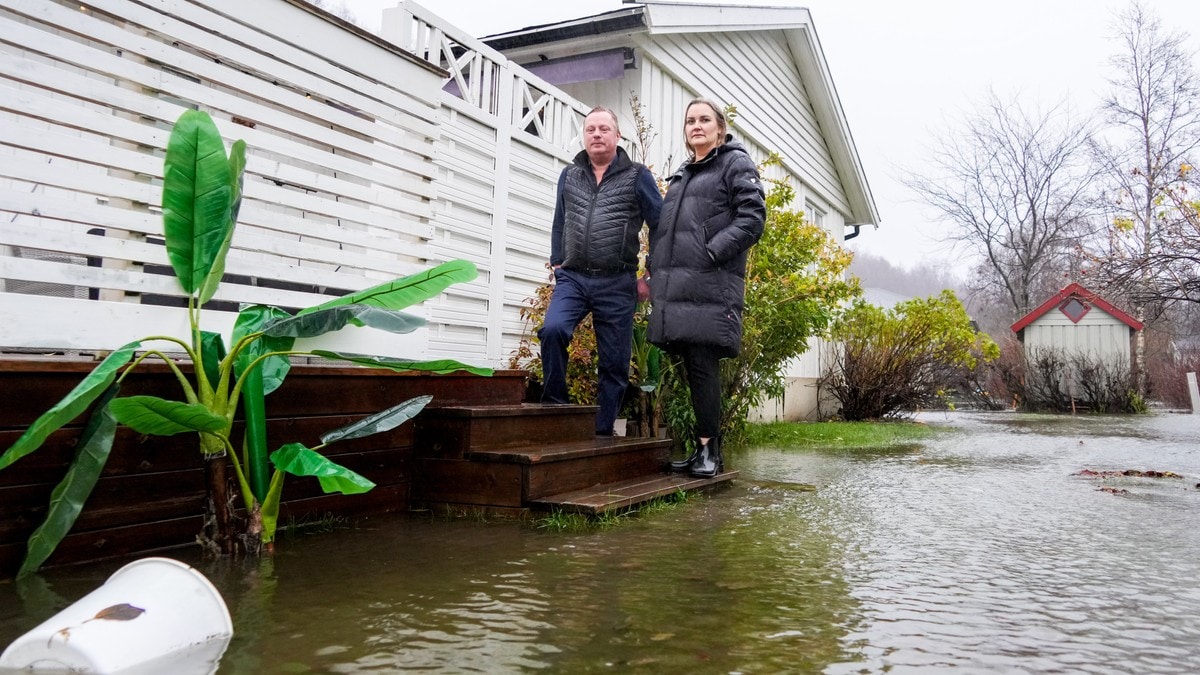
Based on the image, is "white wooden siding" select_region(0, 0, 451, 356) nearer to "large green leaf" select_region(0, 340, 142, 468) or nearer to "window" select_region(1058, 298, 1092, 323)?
"large green leaf" select_region(0, 340, 142, 468)

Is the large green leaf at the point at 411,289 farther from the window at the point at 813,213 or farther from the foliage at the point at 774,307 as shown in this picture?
the window at the point at 813,213

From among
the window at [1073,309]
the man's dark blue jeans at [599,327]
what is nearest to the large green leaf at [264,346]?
the man's dark blue jeans at [599,327]

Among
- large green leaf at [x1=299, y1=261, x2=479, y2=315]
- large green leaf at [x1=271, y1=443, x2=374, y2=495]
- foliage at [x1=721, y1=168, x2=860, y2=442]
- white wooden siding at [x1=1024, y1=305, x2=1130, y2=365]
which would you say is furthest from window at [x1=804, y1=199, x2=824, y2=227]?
large green leaf at [x1=271, y1=443, x2=374, y2=495]

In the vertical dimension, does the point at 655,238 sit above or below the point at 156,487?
above

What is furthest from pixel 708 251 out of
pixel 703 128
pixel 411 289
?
pixel 411 289

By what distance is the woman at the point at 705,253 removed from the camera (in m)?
3.94

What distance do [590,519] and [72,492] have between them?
5.86 feet

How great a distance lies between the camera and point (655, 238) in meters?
4.19

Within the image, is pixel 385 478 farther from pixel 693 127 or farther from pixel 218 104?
pixel 693 127

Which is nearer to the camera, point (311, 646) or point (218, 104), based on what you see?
point (311, 646)

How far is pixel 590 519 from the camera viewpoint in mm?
3266

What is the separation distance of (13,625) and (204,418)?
649mm

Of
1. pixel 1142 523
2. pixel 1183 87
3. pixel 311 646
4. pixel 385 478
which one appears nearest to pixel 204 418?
pixel 311 646

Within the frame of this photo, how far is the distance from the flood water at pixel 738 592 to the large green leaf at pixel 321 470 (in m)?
0.27
